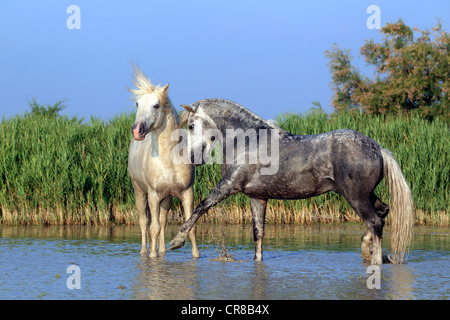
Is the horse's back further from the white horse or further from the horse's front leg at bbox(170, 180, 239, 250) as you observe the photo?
the white horse

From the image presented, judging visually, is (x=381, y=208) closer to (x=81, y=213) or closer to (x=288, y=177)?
(x=288, y=177)

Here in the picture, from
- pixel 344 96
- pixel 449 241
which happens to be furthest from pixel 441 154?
pixel 344 96

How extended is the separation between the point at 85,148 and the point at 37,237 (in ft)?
15.9

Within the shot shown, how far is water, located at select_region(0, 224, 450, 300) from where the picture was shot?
276 inches

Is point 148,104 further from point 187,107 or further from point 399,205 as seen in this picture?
point 399,205

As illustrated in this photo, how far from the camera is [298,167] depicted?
9000 mm

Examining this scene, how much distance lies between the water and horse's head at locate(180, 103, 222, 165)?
49.1 inches

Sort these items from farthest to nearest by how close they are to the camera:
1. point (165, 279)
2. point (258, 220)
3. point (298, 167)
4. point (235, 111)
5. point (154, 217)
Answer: point (154, 217) → point (258, 220) → point (235, 111) → point (298, 167) → point (165, 279)

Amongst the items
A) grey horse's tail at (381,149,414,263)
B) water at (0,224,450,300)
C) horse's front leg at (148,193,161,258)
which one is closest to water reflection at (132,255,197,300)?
water at (0,224,450,300)

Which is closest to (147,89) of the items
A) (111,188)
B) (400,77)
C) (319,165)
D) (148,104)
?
(148,104)

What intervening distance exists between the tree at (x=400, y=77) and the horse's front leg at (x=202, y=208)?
24.6 meters

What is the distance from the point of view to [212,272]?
837 cm

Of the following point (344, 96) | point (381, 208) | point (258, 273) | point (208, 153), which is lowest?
point (258, 273)

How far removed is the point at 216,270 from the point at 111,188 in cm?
797
